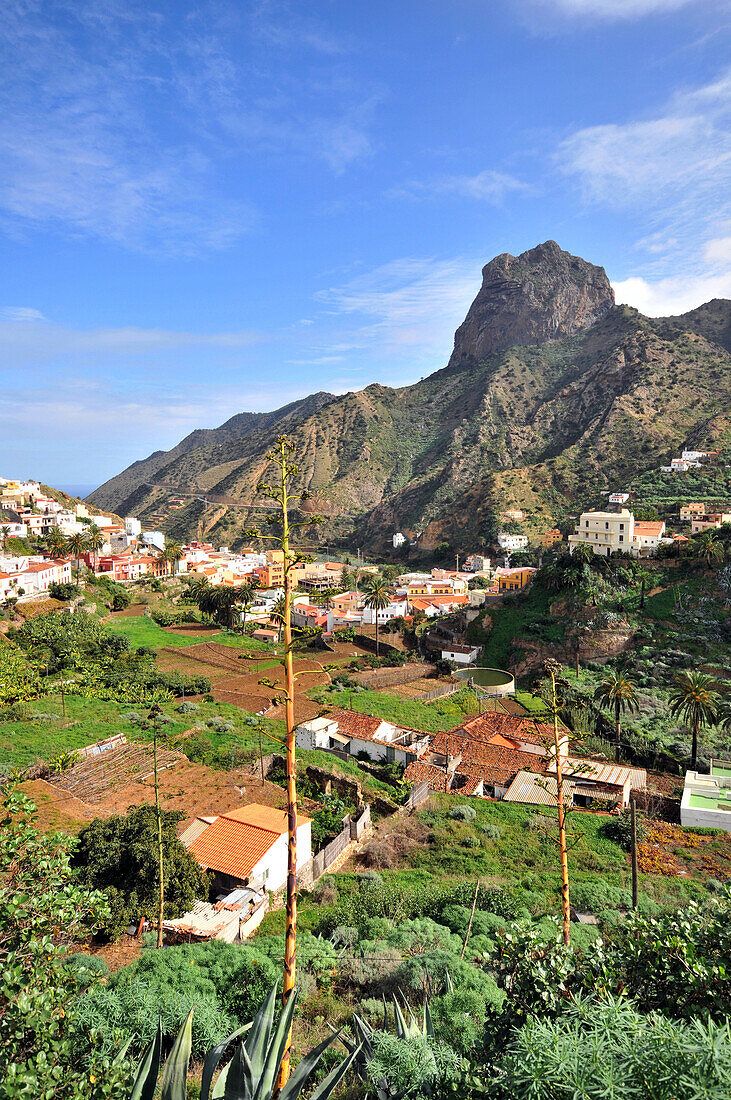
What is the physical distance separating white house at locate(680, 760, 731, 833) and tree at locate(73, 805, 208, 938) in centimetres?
1435

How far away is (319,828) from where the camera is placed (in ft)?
51.9

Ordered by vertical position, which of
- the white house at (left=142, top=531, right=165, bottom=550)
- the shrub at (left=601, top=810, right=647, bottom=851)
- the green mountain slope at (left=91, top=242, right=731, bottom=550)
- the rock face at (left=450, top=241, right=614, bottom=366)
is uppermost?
the rock face at (left=450, top=241, right=614, bottom=366)

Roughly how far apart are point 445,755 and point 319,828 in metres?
8.42

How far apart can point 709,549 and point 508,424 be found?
312 ft

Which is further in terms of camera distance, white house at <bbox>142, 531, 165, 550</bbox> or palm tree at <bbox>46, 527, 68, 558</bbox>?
Result: white house at <bbox>142, 531, 165, 550</bbox>

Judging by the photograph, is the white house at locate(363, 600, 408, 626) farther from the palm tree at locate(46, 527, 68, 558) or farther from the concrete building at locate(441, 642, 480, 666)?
the palm tree at locate(46, 527, 68, 558)

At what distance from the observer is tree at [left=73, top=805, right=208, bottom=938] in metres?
10.6

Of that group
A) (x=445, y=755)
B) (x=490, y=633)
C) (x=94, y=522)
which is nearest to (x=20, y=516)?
(x=94, y=522)

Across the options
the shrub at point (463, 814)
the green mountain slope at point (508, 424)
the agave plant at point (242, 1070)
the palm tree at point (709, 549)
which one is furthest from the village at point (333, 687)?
the green mountain slope at point (508, 424)

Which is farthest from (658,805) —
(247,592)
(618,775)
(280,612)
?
(247,592)

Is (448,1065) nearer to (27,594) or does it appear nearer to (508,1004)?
(508,1004)

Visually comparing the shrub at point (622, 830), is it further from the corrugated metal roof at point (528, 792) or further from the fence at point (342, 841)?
the fence at point (342, 841)

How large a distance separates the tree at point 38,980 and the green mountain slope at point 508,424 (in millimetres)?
75722

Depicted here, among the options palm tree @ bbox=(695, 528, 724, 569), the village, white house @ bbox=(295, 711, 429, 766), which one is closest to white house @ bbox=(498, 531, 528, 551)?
the village
